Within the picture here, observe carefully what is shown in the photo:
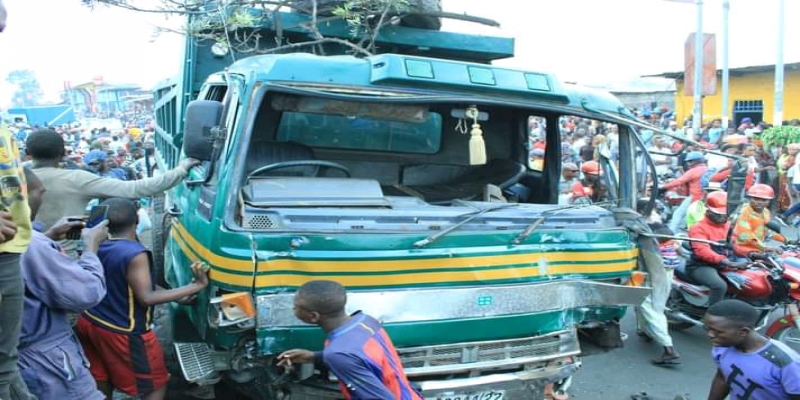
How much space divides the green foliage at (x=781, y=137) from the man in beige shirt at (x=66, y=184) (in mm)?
12502

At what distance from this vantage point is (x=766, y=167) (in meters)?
11.1

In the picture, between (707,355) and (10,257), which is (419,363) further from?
(707,355)

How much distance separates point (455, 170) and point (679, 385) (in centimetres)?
231

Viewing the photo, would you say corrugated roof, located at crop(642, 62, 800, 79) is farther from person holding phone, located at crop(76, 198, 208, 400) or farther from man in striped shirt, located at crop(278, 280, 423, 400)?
person holding phone, located at crop(76, 198, 208, 400)

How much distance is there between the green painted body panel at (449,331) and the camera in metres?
3.16

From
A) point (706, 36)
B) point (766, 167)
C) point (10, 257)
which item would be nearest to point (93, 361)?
point (10, 257)

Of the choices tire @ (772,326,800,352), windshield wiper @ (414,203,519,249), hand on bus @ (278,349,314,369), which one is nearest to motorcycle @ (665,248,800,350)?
tire @ (772,326,800,352)

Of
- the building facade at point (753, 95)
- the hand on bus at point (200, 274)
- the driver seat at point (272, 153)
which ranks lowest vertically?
the hand on bus at point (200, 274)

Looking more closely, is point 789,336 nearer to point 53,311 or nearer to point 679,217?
point 679,217

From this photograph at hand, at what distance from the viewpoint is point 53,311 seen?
9.14ft

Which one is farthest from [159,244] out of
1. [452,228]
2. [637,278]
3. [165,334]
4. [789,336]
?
[789,336]

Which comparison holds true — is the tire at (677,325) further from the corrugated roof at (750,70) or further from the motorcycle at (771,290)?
the corrugated roof at (750,70)

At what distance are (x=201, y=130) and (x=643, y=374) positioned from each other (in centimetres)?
378

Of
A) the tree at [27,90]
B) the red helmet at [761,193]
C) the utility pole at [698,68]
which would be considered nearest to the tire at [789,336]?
the red helmet at [761,193]
